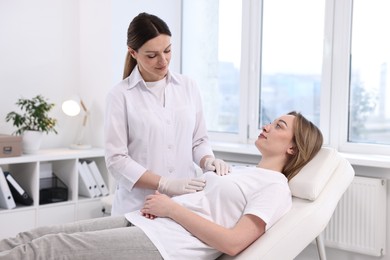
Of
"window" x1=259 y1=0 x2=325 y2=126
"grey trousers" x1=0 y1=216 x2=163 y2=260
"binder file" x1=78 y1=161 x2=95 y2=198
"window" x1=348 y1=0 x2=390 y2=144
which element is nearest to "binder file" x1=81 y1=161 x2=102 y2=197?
"binder file" x1=78 y1=161 x2=95 y2=198

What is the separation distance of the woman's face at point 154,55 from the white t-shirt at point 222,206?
1.45 feet

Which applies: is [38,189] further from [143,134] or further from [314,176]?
[314,176]

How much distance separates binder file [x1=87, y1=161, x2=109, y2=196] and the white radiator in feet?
5.10

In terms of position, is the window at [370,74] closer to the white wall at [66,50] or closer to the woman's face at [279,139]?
the woman's face at [279,139]

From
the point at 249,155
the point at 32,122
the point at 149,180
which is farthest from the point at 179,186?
the point at 32,122

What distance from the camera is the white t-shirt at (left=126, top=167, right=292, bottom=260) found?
5.64ft

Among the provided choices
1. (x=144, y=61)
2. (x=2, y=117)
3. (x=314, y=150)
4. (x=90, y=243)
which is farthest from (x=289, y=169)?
(x=2, y=117)

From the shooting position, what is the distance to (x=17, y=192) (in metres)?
3.24

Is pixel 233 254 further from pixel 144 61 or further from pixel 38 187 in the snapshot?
pixel 38 187

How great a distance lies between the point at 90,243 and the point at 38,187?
1.77 m

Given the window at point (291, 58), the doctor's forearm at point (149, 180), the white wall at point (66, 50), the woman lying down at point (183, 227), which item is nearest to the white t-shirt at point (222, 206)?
the woman lying down at point (183, 227)

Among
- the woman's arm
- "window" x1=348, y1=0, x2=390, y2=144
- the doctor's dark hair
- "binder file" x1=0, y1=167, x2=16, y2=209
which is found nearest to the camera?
A: the woman's arm

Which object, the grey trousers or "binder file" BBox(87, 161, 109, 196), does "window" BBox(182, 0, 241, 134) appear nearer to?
"binder file" BBox(87, 161, 109, 196)

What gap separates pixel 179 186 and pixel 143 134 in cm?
25
